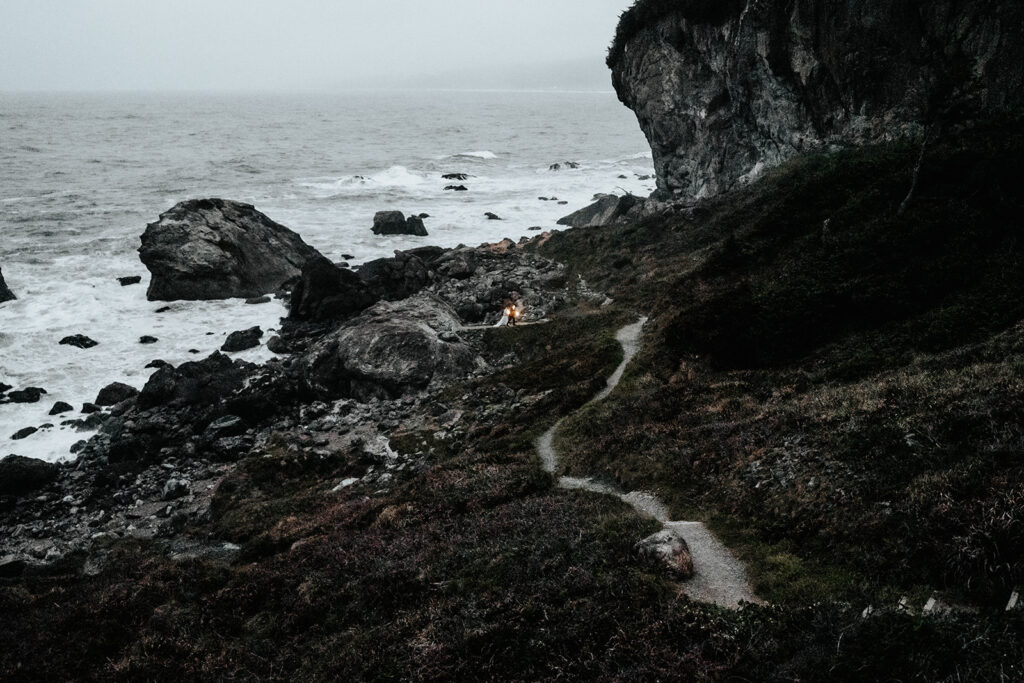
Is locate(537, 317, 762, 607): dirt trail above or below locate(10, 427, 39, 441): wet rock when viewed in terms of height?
above

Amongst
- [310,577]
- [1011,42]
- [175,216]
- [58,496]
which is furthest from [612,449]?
[175,216]

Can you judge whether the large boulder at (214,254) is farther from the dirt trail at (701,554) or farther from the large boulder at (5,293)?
the dirt trail at (701,554)

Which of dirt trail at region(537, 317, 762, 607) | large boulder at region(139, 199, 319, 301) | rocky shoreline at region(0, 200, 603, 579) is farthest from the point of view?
large boulder at region(139, 199, 319, 301)

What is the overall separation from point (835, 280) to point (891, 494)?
50.5 feet

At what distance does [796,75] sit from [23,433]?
5683 cm

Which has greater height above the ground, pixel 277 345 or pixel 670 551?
pixel 670 551

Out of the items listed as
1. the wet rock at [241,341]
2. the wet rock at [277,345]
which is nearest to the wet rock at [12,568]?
the wet rock at [277,345]

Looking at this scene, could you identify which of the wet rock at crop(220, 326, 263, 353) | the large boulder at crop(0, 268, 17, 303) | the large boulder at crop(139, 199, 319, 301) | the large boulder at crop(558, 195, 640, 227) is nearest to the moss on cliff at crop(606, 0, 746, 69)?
the large boulder at crop(558, 195, 640, 227)

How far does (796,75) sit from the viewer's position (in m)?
47.8

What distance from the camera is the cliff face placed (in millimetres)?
33719

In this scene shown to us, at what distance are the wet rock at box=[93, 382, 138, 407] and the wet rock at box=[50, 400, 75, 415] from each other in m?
1.22

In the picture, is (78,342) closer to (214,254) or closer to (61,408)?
(61,408)

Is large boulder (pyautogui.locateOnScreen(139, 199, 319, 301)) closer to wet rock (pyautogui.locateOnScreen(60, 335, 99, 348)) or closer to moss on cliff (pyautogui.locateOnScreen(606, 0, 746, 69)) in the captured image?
wet rock (pyautogui.locateOnScreen(60, 335, 99, 348))

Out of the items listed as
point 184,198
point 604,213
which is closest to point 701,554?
point 604,213
